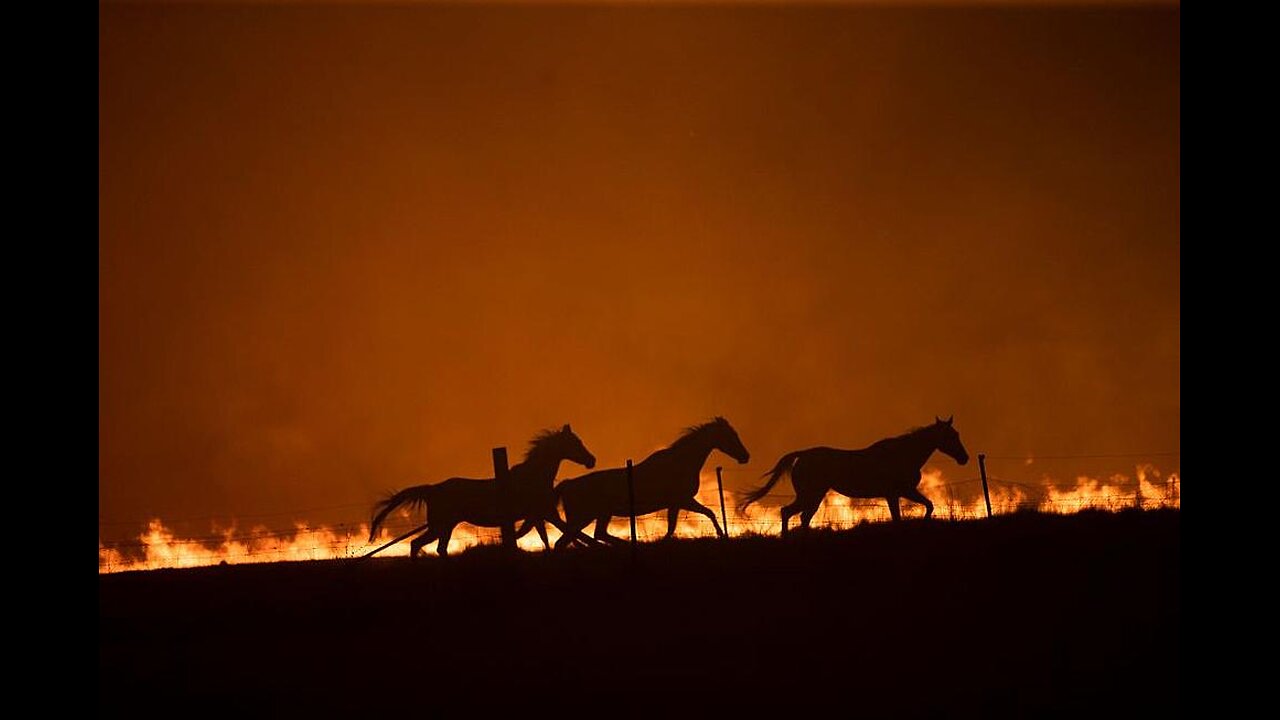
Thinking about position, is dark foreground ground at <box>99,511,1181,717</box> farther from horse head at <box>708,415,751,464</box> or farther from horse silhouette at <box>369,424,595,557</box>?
horse head at <box>708,415,751,464</box>

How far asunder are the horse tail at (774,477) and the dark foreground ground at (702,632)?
9.46 feet

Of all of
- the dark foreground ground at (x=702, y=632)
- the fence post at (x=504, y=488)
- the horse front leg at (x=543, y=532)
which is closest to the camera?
the dark foreground ground at (x=702, y=632)

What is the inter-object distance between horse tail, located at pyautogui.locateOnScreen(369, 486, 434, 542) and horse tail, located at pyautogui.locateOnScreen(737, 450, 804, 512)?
5041 mm

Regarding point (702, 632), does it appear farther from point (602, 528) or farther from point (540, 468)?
point (540, 468)

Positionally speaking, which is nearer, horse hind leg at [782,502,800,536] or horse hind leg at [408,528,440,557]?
horse hind leg at [408,528,440,557]


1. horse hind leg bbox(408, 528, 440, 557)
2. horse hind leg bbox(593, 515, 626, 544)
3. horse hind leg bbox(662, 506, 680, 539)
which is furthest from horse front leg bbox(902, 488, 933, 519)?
horse hind leg bbox(408, 528, 440, 557)

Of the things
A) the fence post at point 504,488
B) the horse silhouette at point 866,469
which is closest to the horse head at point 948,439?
the horse silhouette at point 866,469

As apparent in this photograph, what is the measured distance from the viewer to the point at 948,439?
16453mm

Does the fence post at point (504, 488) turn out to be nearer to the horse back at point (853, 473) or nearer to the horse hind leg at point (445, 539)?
the horse hind leg at point (445, 539)

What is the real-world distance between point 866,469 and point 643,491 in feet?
11.8

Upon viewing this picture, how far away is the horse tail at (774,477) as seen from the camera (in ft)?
53.8

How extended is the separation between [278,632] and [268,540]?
26.8 feet

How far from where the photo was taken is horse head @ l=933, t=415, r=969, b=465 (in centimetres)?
1639
